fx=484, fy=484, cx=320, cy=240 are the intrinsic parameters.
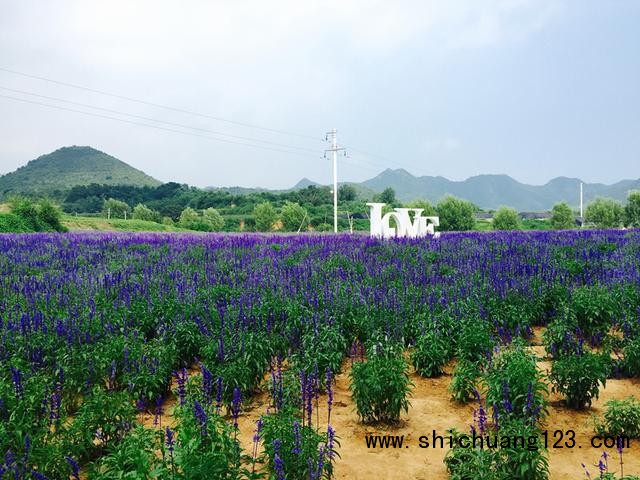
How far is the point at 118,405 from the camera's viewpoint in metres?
3.98

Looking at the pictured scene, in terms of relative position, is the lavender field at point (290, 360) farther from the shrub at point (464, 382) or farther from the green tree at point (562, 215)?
the green tree at point (562, 215)

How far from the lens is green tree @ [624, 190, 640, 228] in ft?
230

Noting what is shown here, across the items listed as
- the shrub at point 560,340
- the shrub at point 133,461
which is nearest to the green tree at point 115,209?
the shrub at point 560,340

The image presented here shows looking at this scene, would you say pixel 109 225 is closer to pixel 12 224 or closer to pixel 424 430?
pixel 12 224

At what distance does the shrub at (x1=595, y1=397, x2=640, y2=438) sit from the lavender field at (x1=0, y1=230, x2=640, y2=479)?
0.02 meters

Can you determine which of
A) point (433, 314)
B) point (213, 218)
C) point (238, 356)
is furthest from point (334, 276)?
point (213, 218)

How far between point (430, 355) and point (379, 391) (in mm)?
1600

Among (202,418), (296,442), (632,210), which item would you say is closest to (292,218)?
(632,210)

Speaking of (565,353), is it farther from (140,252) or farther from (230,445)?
(140,252)

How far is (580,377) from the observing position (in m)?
4.68

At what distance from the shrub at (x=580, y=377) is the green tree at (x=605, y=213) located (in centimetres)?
7643

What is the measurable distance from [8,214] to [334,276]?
3597 cm

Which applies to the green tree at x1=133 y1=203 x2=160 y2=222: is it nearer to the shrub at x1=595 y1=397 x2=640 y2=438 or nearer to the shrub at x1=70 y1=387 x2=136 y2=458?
the shrub at x1=70 y1=387 x2=136 y2=458

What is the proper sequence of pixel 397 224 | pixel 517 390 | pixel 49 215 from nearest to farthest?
pixel 517 390 < pixel 397 224 < pixel 49 215
